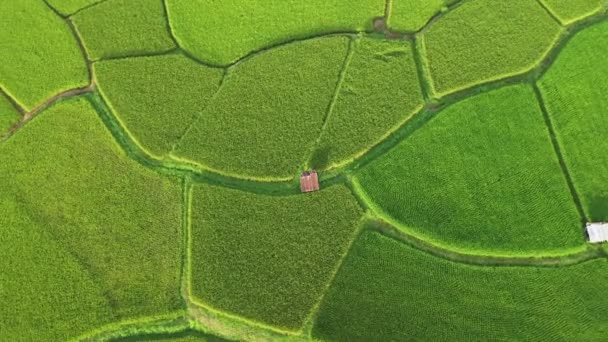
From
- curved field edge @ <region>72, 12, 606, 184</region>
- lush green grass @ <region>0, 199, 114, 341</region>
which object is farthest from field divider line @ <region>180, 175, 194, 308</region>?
lush green grass @ <region>0, 199, 114, 341</region>

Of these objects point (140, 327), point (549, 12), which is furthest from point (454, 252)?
point (140, 327)

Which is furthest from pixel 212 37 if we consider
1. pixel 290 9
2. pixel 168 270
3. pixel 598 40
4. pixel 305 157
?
pixel 598 40

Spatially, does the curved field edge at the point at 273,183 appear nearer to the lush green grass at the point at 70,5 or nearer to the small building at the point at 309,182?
the small building at the point at 309,182

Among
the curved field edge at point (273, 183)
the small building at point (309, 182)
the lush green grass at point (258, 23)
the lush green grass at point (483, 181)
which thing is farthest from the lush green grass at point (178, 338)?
the lush green grass at point (258, 23)

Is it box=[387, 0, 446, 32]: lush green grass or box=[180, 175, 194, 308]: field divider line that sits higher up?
box=[387, 0, 446, 32]: lush green grass

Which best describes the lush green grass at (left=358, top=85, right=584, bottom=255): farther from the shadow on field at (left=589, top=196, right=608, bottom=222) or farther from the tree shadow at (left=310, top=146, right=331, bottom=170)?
the tree shadow at (left=310, top=146, right=331, bottom=170)

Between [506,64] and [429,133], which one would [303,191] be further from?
[506,64]

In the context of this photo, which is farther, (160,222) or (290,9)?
(290,9)
